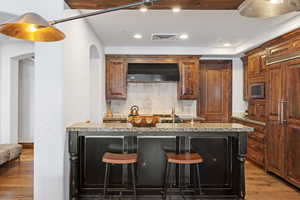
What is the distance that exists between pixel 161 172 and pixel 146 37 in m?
2.71

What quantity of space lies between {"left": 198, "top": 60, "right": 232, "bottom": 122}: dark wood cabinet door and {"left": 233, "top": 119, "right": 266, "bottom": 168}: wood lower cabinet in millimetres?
1100

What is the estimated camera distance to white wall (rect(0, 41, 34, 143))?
4.92 metres

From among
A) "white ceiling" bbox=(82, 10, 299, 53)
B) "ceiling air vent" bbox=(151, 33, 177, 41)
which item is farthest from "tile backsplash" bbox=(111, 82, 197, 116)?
"ceiling air vent" bbox=(151, 33, 177, 41)

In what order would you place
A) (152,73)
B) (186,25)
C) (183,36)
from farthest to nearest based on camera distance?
(152,73), (183,36), (186,25)

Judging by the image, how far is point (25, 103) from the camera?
6.03m

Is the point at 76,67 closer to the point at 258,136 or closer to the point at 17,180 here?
the point at 17,180

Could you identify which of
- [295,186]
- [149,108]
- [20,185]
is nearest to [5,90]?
[20,185]

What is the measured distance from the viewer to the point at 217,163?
3033 mm

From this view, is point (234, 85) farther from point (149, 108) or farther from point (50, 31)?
point (50, 31)

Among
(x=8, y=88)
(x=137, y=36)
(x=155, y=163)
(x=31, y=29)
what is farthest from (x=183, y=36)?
(x=8, y=88)

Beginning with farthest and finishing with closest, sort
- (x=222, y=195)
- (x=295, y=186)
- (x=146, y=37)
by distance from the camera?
1. (x=146, y=37)
2. (x=295, y=186)
3. (x=222, y=195)

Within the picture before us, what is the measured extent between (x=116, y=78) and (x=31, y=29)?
147 inches

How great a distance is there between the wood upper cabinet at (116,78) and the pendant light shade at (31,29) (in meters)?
A: 3.64

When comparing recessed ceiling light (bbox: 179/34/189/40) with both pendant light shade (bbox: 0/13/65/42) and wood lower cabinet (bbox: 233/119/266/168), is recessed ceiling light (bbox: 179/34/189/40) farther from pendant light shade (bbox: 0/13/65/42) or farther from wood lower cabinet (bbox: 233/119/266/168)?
pendant light shade (bbox: 0/13/65/42)
